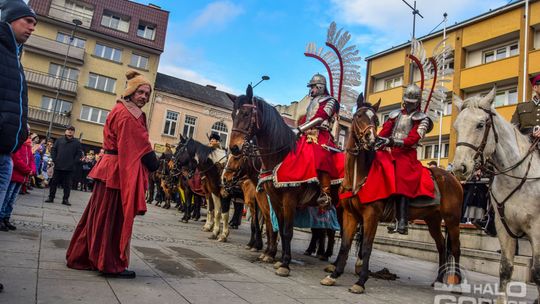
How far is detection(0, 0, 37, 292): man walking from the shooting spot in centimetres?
282

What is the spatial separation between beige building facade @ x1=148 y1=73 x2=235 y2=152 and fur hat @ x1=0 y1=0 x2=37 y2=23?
29.0m

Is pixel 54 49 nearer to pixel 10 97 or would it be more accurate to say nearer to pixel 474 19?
pixel 474 19

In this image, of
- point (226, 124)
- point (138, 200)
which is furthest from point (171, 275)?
point (226, 124)

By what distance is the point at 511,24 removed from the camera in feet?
71.1

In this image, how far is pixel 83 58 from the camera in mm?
32844

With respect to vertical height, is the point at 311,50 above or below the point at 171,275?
above

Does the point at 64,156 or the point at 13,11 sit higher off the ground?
the point at 13,11

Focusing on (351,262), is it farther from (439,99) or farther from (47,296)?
(47,296)

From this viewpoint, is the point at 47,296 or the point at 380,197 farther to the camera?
the point at 380,197

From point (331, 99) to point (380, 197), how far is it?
205cm

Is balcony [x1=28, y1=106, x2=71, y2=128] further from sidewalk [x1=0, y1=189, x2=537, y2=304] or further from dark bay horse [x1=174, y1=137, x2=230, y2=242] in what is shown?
sidewalk [x1=0, y1=189, x2=537, y2=304]

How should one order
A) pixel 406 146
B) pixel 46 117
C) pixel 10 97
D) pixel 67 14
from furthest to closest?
pixel 67 14
pixel 46 117
pixel 406 146
pixel 10 97

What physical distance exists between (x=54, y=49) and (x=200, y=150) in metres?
29.3

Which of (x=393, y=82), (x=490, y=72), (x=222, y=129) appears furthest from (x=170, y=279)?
(x=222, y=129)
